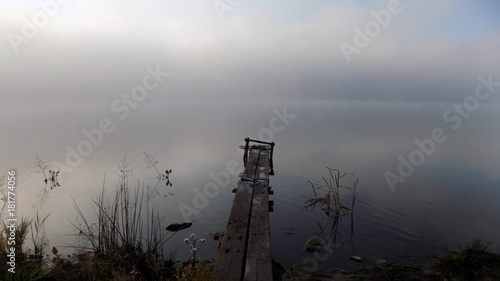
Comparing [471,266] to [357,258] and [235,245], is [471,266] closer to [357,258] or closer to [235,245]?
[357,258]

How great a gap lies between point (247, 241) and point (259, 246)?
1.30ft

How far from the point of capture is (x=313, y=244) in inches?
399

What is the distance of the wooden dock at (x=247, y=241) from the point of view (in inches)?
195

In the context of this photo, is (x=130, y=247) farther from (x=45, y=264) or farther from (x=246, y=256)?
(x=246, y=256)

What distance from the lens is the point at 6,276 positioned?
15.4 ft

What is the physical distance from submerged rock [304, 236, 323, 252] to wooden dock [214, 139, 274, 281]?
2591mm

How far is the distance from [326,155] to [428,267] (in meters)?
20.5

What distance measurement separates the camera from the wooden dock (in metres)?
4.95

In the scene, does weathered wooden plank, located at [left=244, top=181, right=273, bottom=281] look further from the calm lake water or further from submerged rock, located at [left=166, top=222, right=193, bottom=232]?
submerged rock, located at [left=166, top=222, right=193, bottom=232]

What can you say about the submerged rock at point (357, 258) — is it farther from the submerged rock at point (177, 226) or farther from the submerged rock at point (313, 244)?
the submerged rock at point (177, 226)

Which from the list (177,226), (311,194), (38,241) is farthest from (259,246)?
(311,194)

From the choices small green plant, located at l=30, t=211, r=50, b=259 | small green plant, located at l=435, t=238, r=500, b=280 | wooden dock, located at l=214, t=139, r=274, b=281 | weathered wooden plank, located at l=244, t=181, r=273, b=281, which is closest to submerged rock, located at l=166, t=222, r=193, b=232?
wooden dock, located at l=214, t=139, r=274, b=281

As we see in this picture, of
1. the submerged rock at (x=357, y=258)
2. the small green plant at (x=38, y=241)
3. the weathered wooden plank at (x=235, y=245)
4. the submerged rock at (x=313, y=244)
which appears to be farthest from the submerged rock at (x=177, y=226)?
the submerged rock at (x=357, y=258)

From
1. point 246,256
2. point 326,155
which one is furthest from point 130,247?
point 326,155
